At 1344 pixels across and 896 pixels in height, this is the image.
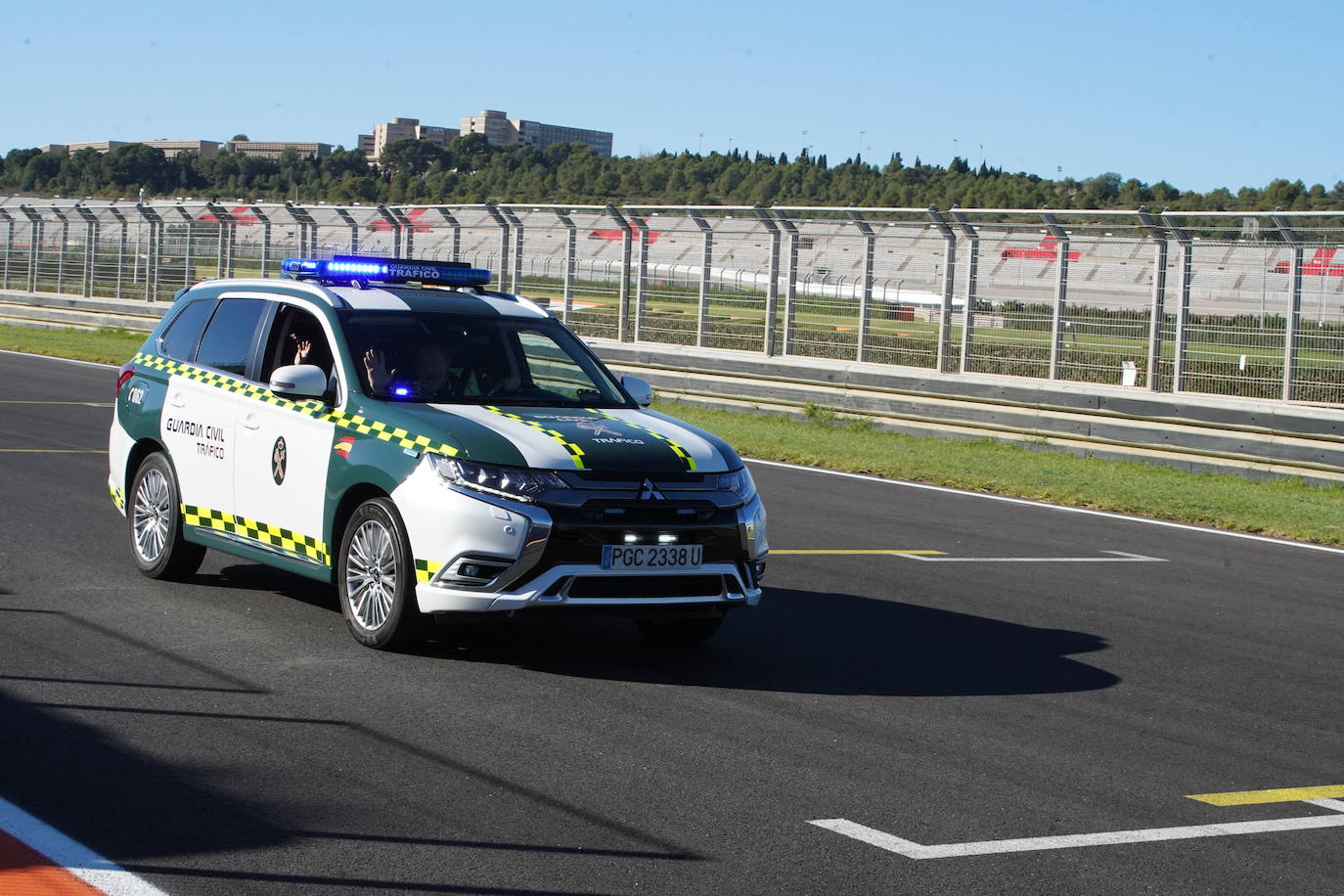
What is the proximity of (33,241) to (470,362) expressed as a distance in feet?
121

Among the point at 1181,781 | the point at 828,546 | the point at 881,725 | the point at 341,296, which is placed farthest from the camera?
the point at 828,546

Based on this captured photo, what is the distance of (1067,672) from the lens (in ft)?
27.2

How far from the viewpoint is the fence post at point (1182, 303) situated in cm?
1941

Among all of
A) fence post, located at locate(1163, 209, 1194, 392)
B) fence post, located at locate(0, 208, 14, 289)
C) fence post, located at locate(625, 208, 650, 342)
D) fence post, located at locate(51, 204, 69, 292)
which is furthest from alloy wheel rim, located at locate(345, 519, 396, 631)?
fence post, located at locate(0, 208, 14, 289)

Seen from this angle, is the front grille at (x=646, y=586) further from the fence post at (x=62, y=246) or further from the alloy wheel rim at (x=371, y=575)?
the fence post at (x=62, y=246)

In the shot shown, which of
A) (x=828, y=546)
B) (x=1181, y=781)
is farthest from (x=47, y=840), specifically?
(x=828, y=546)

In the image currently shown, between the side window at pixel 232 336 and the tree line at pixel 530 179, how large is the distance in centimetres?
8650

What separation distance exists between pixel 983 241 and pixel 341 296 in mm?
14060

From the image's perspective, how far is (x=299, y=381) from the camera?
823cm

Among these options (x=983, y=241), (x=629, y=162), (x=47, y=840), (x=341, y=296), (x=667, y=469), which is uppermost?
(x=629, y=162)

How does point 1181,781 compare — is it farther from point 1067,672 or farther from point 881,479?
point 881,479

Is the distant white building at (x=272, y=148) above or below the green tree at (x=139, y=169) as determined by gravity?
above

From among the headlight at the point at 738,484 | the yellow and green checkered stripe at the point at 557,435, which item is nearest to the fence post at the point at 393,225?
the yellow and green checkered stripe at the point at 557,435

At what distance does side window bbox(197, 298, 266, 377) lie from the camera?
927cm
